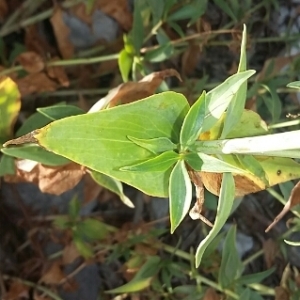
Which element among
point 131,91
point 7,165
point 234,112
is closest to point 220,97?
point 234,112

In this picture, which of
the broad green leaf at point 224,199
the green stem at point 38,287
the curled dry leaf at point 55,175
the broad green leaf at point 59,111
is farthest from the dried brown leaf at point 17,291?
the broad green leaf at point 224,199

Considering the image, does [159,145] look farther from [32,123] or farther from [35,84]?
[35,84]

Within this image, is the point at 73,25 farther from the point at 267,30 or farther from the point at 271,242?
the point at 271,242

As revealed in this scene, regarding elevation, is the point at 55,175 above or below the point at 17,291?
above

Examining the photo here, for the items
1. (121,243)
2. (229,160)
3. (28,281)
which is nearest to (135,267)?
(121,243)

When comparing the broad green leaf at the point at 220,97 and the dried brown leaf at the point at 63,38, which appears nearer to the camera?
the broad green leaf at the point at 220,97

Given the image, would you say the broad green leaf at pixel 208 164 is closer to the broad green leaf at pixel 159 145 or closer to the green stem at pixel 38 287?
the broad green leaf at pixel 159 145
